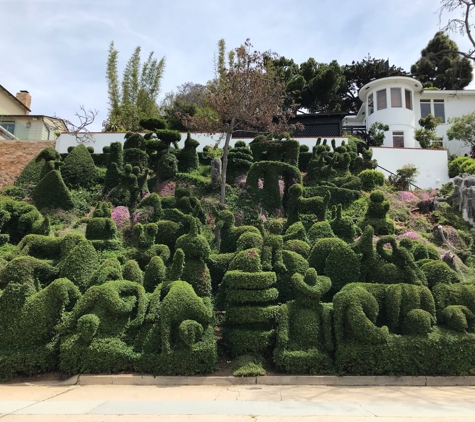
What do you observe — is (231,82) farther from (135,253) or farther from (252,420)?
(252,420)

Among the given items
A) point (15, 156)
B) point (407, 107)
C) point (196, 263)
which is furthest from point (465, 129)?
point (15, 156)

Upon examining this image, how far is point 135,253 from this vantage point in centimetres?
932

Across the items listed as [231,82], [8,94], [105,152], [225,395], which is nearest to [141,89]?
[8,94]

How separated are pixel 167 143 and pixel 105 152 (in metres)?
2.71

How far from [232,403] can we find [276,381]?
149 cm

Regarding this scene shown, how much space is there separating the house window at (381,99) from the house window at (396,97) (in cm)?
48

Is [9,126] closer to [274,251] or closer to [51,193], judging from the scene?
[51,193]

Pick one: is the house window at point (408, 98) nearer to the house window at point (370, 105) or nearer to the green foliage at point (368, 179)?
the house window at point (370, 105)

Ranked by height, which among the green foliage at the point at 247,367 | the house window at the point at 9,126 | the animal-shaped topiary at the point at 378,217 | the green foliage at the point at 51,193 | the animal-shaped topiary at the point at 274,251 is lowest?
the green foliage at the point at 247,367

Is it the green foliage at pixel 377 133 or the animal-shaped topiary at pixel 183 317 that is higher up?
the green foliage at pixel 377 133

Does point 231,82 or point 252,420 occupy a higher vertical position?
point 231,82

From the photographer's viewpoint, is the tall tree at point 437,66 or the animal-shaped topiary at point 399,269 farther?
the tall tree at point 437,66

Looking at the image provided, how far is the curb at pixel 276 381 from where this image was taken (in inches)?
254

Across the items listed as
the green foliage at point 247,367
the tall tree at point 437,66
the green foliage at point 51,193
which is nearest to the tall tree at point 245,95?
the green foliage at point 51,193
